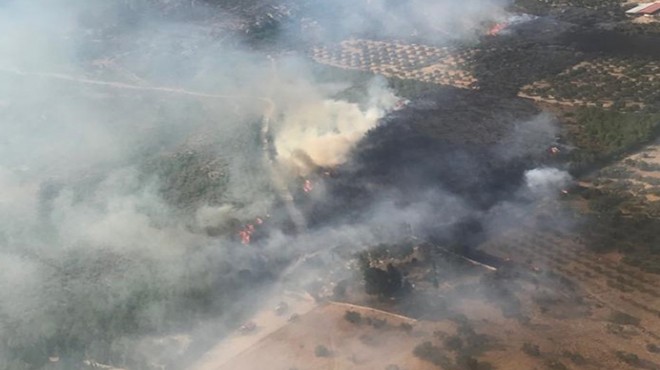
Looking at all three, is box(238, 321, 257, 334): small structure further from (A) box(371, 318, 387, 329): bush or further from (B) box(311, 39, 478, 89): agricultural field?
(B) box(311, 39, 478, 89): agricultural field

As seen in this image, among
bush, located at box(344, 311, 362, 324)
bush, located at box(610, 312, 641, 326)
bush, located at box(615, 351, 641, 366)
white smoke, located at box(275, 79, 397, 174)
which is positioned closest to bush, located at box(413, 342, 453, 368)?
bush, located at box(344, 311, 362, 324)

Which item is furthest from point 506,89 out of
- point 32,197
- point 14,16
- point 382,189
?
point 14,16

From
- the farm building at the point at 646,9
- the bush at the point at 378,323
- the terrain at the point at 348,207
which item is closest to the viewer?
the terrain at the point at 348,207

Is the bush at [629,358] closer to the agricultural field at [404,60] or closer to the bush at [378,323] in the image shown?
the bush at [378,323]

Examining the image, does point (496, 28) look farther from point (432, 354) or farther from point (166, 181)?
point (432, 354)

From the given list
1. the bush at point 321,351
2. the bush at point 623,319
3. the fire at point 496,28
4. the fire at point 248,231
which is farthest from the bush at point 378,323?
the fire at point 496,28

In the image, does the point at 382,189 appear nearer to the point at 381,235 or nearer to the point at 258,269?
the point at 381,235
